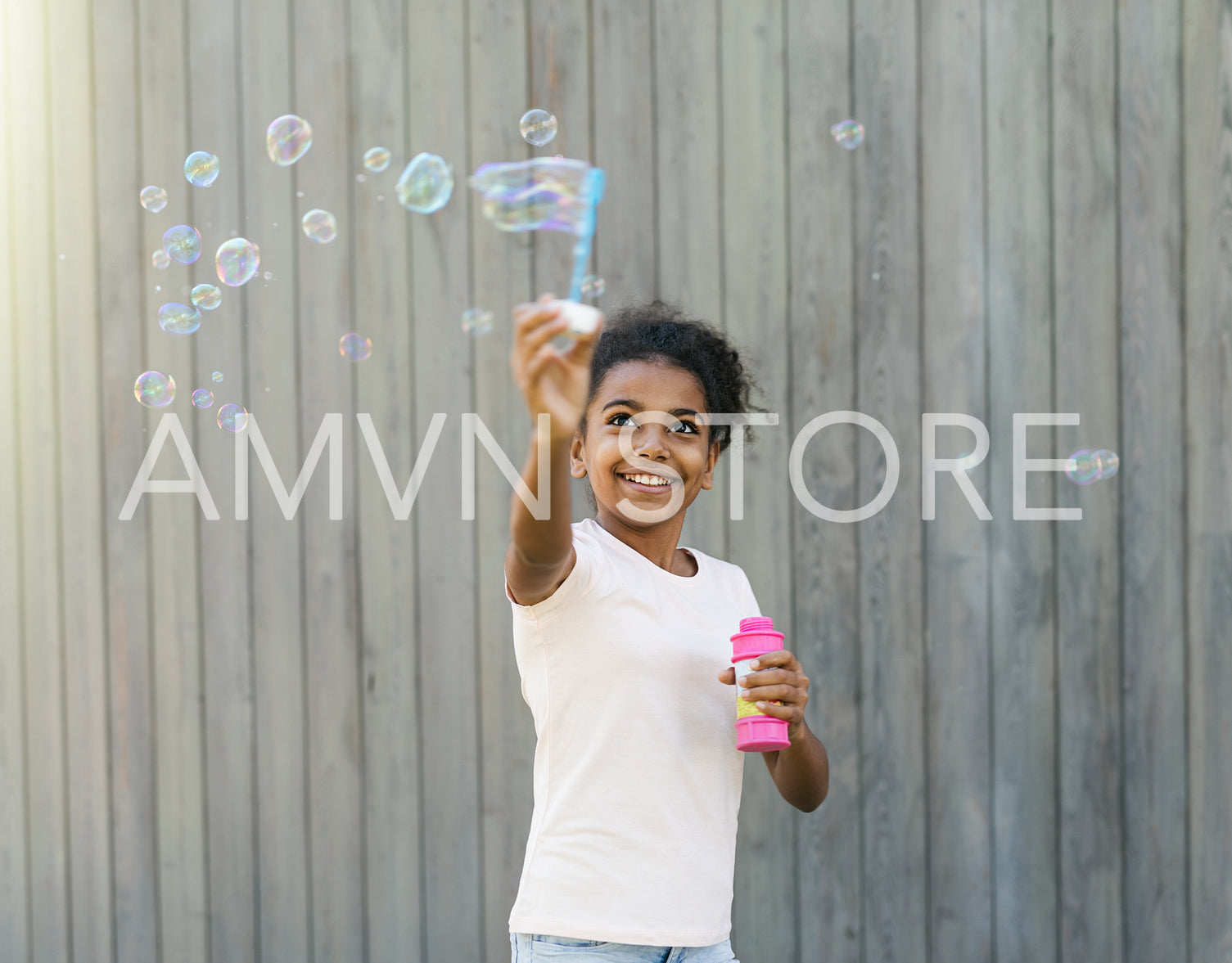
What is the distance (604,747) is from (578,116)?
1.64m

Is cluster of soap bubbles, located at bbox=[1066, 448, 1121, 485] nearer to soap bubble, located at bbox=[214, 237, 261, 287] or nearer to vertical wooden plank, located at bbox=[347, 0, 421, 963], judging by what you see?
vertical wooden plank, located at bbox=[347, 0, 421, 963]

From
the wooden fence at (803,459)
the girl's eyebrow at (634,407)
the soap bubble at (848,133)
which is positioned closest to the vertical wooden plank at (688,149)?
the wooden fence at (803,459)

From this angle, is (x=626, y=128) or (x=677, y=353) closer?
(x=677, y=353)

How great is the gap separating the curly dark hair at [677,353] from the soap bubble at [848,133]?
2.86 ft

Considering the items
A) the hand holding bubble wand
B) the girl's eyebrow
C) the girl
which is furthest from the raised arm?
the girl's eyebrow

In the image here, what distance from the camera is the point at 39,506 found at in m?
2.49

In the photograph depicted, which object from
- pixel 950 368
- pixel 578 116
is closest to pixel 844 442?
pixel 950 368

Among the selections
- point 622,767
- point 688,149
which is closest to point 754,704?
point 622,767

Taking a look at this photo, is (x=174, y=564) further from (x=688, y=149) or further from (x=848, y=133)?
(x=848, y=133)

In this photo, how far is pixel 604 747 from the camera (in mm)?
1259

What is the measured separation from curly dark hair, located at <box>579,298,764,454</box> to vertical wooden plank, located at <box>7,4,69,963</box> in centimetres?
156

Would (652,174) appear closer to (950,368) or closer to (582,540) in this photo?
Answer: (950,368)

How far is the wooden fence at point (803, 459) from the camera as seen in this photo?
2383 mm

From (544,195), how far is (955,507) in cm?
145
